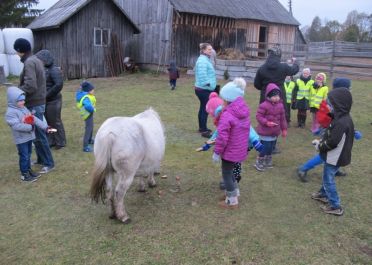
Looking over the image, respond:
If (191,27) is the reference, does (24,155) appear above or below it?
below

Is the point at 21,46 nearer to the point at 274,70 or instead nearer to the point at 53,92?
the point at 53,92

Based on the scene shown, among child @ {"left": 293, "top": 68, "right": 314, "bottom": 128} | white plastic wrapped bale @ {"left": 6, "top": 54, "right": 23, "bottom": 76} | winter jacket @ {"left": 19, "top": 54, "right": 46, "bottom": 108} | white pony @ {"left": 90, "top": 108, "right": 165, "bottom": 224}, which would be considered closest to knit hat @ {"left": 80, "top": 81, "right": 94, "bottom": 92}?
winter jacket @ {"left": 19, "top": 54, "right": 46, "bottom": 108}

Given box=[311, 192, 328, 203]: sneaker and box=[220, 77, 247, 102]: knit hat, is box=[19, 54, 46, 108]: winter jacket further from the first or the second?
box=[311, 192, 328, 203]: sneaker

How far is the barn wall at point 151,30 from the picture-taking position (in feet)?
69.8

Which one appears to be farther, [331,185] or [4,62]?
[4,62]

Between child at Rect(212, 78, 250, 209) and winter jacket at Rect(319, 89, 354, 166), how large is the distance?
1054mm

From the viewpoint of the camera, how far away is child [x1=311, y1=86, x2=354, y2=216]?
4270 mm

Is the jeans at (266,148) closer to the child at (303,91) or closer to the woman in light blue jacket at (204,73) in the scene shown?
Answer: the woman in light blue jacket at (204,73)

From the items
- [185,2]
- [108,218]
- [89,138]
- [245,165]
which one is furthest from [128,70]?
[108,218]

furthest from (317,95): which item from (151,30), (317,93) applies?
(151,30)

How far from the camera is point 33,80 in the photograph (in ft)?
18.0

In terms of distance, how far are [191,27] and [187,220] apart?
18817mm

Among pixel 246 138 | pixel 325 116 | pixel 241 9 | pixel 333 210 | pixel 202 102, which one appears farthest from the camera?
pixel 241 9

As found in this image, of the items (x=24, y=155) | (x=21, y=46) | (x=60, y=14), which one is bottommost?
(x=24, y=155)
